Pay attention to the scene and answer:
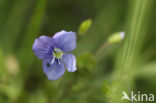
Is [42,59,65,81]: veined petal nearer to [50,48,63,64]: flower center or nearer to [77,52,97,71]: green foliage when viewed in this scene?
[50,48,63,64]: flower center

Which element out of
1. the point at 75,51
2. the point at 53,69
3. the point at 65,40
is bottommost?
the point at 53,69

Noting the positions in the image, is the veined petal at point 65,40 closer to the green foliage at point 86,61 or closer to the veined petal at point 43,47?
the veined petal at point 43,47

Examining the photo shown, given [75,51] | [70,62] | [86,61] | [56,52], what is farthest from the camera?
[75,51]

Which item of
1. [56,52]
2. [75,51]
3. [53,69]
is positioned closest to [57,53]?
[56,52]

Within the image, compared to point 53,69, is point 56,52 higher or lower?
higher

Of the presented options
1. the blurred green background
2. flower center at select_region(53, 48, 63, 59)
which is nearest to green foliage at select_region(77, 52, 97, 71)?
the blurred green background

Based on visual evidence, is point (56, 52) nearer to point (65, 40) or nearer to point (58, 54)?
point (58, 54)
